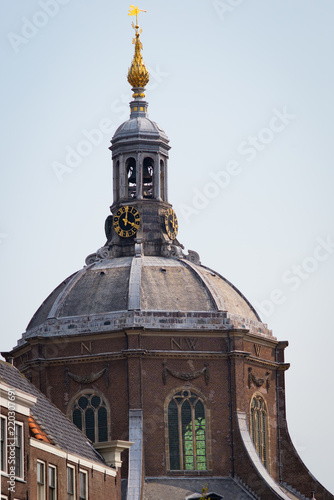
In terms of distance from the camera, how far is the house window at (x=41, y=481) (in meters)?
61.8

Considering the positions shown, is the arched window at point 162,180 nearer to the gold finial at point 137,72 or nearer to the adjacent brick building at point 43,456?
the gold finial at point 137,72

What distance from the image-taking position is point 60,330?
99.5m

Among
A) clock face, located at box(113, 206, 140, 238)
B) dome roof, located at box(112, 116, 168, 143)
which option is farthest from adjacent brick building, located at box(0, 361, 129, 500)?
dome roof, located at box(112, 116, 168, 143)

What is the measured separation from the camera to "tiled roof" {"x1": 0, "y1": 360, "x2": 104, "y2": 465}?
67.5m

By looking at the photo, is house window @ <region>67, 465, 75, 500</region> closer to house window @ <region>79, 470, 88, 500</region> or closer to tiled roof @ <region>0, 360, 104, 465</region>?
tiled roof @ <region>0, 360, 104, 465</region>

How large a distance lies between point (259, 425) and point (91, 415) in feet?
36.1

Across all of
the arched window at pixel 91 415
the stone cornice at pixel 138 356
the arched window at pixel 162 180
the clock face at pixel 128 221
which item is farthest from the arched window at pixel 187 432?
the arched window at pixel 162 180

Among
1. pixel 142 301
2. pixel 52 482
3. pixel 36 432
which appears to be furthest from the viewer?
pixel 142 301

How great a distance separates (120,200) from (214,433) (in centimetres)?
1771

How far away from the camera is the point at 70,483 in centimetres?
6569

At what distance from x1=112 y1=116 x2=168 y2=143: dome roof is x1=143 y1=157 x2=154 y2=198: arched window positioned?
166 centimetres

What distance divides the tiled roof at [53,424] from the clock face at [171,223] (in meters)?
31.5

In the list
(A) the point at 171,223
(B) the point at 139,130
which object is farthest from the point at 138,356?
(B) the point at 139,130

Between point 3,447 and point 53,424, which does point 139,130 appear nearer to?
point 53,424
